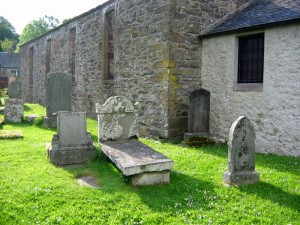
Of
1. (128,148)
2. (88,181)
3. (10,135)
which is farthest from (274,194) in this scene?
(10,135)

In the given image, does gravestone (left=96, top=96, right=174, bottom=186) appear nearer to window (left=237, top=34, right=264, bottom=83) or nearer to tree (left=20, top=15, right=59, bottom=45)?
window (left=237, top=34, right=264, bottom=83)

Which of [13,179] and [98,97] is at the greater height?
[98,97]

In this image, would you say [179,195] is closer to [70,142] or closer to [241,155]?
[241,155]

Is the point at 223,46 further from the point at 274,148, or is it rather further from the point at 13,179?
the point at 13,179

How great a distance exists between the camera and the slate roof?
717cm

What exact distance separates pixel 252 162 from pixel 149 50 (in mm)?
5213

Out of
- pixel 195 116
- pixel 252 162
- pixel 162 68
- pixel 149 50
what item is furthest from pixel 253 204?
pixel 149 50

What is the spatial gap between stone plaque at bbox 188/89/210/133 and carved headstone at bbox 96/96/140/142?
2257mm

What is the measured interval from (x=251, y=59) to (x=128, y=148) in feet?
14.3

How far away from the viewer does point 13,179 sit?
16.6 ft

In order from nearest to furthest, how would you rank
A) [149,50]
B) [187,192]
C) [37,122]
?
[187,192] → [149,50] → [37,122]

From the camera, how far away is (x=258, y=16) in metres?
8.08

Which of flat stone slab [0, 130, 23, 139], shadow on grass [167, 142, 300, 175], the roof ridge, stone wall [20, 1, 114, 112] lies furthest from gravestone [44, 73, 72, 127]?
shadow on grass [167, 142, 300, 175]

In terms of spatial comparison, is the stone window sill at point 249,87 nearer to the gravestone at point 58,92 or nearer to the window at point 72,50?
the gravestone at point 58,92
